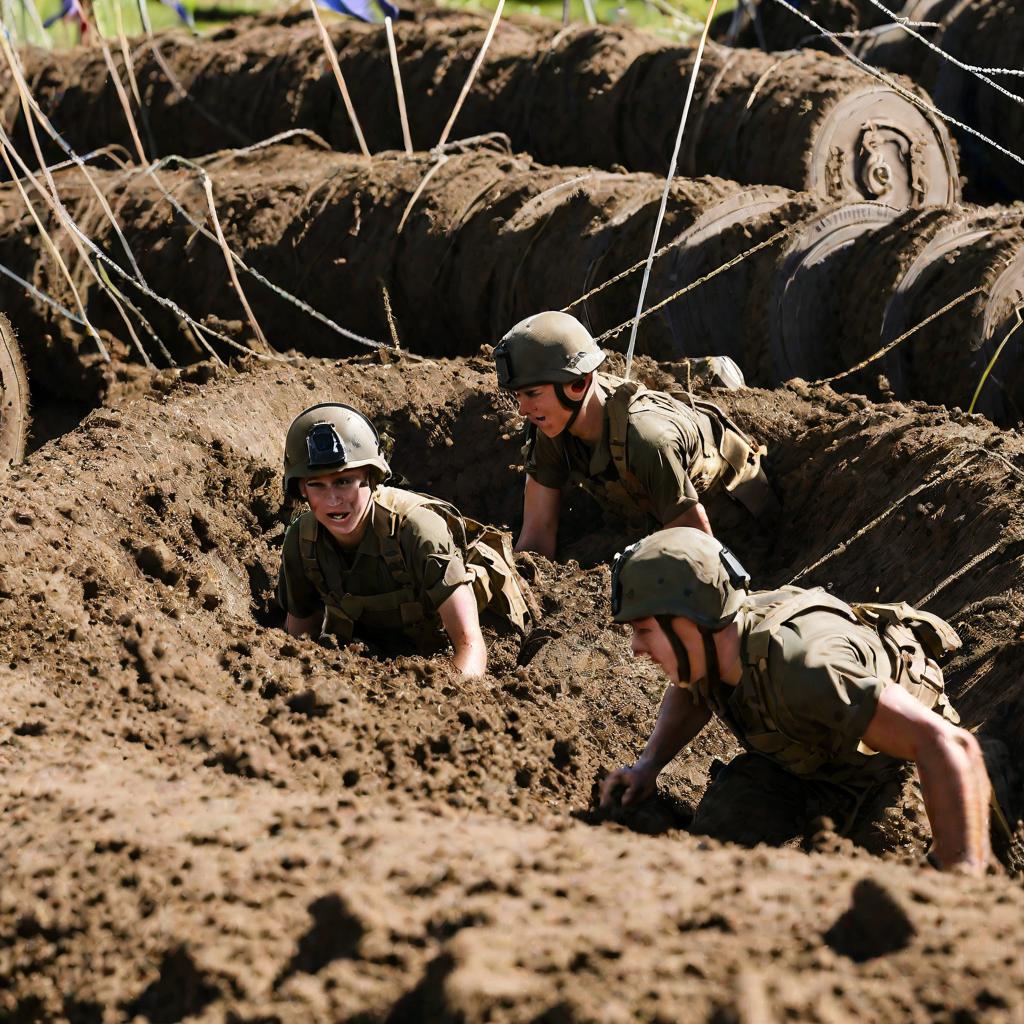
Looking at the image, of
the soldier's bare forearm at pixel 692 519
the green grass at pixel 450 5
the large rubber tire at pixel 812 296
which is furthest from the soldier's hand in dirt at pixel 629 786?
the green grass at pixel 450 5

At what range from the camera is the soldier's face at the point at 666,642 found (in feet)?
12.9

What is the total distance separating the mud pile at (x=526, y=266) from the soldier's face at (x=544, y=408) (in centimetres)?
208

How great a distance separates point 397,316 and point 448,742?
6177mm

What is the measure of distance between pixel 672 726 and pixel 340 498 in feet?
5.32

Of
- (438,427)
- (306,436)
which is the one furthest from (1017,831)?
(438,427)

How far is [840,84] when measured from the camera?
407 inches

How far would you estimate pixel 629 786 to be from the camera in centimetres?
433

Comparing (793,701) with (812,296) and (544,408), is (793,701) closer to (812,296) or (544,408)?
(544,408)

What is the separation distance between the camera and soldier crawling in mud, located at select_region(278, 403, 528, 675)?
5.34m

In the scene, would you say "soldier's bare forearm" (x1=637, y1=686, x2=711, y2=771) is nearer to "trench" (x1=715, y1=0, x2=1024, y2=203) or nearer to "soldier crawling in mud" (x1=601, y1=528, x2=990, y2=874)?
"soldier crawling in mud" (x1=601, y1=528, x2=990, y2=874)

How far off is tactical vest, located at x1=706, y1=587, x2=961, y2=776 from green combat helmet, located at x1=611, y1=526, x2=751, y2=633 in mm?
122

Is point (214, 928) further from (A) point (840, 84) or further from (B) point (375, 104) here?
(B) point (375, 104)

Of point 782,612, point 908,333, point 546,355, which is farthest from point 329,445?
point 908,333

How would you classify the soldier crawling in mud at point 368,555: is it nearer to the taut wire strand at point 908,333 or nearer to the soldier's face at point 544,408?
the soldier's face at point 544,408
